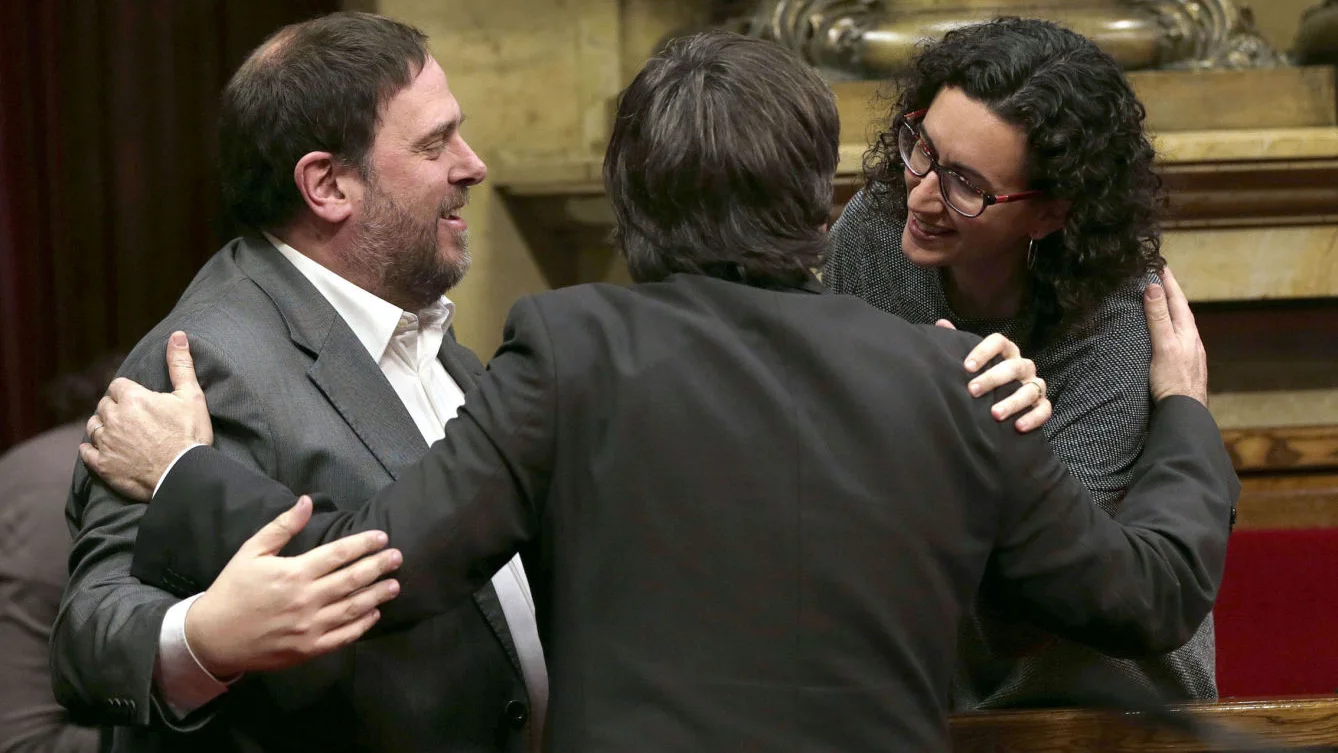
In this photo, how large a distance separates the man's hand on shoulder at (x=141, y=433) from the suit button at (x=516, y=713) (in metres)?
0.50

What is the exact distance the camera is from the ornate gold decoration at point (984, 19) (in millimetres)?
3824

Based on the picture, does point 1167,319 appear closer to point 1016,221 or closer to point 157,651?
point 1016,221

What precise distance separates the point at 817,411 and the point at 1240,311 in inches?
117

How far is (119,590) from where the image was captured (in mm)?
1655

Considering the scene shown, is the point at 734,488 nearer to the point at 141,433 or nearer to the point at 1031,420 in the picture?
the point at 1031,420

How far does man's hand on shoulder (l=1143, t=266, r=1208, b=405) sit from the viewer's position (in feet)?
6.36

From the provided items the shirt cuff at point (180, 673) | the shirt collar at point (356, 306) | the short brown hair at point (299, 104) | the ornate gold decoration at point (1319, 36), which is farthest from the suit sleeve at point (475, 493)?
the ornate gold decoration at point (1319, 36)

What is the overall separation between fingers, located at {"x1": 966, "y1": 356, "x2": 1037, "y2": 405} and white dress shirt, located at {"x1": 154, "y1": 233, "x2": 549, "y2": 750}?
62 cm

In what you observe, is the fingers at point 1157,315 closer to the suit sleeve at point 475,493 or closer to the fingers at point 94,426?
the suit sleeve at point 475,493

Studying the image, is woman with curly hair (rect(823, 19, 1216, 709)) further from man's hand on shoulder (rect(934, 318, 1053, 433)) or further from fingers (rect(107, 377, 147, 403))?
fingers (rect(107, 377, 147, 403))

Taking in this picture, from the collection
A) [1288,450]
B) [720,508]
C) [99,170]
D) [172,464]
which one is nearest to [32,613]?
[172,464]

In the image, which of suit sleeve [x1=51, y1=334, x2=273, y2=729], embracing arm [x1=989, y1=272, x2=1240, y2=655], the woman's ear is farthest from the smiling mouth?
suit sleeve [x1=51, y1=334, x2=273, y2=729]

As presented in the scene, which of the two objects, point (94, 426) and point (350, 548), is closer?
point (350, 548)

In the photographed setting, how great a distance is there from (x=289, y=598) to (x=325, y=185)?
2.49ft
